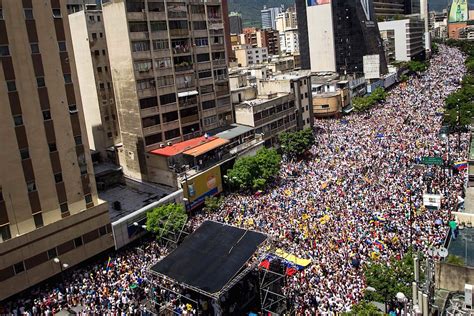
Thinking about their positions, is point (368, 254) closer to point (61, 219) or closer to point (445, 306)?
point (445, 306)

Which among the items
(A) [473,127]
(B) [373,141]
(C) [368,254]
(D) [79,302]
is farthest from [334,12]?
(D) [79,302]

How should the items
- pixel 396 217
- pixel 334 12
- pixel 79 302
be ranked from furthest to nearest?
pixel 334 12, pixel 396 217, pixel 79 302

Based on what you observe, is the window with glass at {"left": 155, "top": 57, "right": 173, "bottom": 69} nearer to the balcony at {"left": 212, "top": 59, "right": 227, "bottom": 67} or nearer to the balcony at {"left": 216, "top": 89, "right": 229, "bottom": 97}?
the balcony at {"left": 212, "top": 59, "right": 227, "bottom": 67}

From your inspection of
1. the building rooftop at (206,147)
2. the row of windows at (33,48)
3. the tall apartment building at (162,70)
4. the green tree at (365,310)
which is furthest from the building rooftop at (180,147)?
the green tree at (365,310)

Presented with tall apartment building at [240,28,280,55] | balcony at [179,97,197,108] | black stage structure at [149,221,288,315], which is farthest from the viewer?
tall apartment building at [240,28,280,55]

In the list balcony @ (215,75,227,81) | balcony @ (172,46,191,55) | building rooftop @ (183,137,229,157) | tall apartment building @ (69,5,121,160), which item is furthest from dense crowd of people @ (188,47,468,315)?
tall apartment building @ (69,5,121,160)

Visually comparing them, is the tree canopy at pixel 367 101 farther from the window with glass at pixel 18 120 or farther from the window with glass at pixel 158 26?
the window with glass at pixel 18 120
